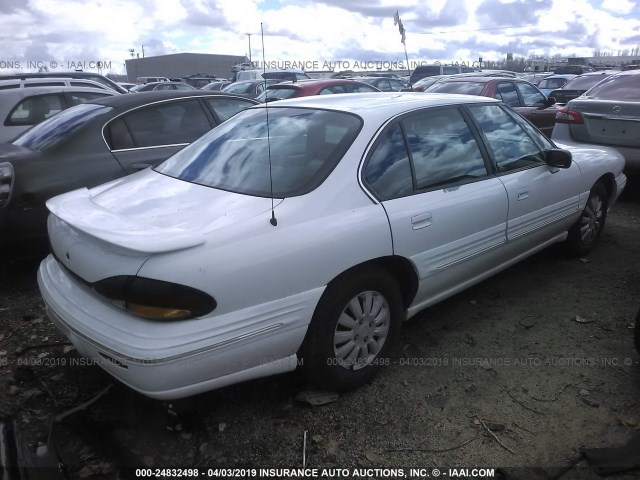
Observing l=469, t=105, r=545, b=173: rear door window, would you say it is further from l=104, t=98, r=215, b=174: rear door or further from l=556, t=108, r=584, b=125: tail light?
l=556, t=108, r=584, b=125: tail light

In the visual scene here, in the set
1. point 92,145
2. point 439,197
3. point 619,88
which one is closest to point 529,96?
point 619,88

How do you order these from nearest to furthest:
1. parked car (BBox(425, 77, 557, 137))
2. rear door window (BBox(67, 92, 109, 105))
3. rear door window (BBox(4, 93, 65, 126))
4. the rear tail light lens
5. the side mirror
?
the rear tail light lens → the side mirror → rear door window (BBox(4, 93, 65, 126)) → rear door window (BBox(67, 92, 109, 105)) → parked car (BBox(425, 77, 557, 137))

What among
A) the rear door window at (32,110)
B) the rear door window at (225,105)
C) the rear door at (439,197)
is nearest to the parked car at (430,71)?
the rear door window at (32,110)

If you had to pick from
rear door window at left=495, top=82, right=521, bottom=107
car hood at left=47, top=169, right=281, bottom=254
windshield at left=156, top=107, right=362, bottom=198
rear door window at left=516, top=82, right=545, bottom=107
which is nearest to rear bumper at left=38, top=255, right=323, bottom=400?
car hood at left=47, top=169, right=281, bottom=254

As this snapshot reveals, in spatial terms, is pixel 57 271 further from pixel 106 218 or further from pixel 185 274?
pixel 185 274

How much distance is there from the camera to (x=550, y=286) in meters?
4.13

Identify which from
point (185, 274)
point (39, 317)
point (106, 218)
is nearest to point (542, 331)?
point (185, 274)

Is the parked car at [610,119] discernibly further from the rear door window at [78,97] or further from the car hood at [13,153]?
the rear door window at [78,97]

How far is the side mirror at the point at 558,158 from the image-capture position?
377 cm

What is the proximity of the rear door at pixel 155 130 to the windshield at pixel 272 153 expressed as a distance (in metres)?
1.22

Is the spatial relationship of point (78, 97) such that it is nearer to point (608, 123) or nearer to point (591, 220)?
point (591, 220)

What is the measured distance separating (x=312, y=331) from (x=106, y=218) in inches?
43.5

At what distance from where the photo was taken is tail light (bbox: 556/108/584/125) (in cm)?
627

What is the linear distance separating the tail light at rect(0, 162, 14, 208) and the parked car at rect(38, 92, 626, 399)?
3.83 ft
